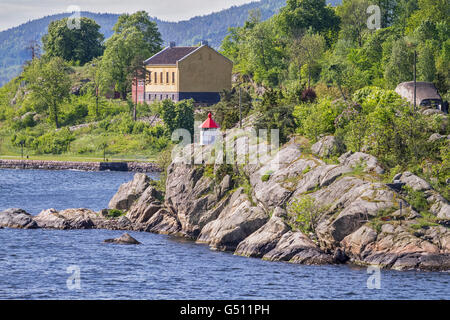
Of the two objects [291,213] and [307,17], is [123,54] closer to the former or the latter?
[307,17]

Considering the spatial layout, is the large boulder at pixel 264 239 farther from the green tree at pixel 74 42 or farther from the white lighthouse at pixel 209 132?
the green tree at pixel 74 42

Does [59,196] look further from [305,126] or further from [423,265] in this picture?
[423,265]

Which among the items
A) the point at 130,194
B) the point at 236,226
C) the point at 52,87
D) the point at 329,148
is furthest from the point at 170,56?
the point at 236,226

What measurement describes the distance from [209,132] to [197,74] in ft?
179

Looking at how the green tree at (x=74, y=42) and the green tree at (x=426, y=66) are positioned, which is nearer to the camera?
the green tree at (x=426, y=66)

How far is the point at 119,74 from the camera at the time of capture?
137875mm

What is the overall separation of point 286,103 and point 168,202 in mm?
14295

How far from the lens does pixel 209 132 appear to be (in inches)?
2721

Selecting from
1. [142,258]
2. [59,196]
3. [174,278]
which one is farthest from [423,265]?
[59,196]

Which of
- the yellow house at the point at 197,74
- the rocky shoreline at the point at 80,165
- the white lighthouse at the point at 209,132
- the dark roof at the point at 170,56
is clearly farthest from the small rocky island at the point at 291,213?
the dark roof at the point at 170,56

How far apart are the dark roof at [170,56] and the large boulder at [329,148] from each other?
64200 mm

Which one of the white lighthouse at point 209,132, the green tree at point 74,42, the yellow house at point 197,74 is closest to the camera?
the white lighthouse at point 209,132

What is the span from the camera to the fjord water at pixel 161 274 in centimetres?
4381

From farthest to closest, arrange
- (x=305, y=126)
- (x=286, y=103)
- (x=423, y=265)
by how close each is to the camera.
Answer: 1. (x=286, y=103)
2. (x=305, y=126)
3. (x=423, y=265)
